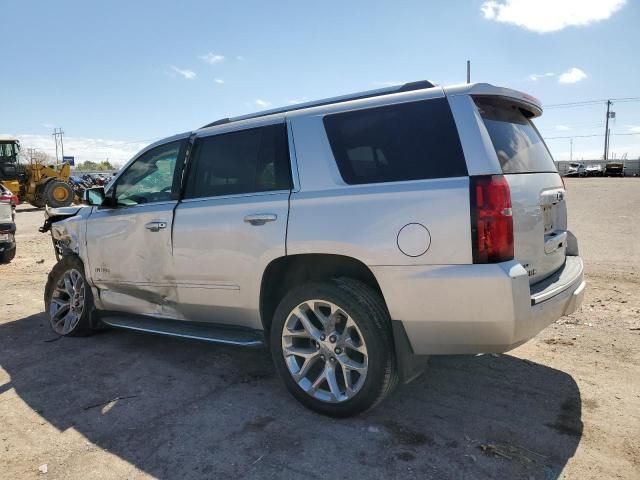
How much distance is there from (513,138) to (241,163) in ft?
6.28

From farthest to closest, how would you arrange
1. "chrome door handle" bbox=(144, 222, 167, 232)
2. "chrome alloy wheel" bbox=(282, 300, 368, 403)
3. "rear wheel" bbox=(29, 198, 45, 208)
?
"rear wheel" bbox=(29, 198, 45, 208)
"chrome door handle" bbox=(144, 222, 167, 232)
"chrome alloy wheel" bbox=(282, 300, 368, 403)

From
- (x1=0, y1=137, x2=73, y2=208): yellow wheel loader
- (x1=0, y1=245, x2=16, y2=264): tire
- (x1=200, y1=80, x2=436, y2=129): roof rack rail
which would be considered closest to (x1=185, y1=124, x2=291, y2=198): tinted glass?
(x1=200, y1=80, x2=436, y2=129): roof rack rail

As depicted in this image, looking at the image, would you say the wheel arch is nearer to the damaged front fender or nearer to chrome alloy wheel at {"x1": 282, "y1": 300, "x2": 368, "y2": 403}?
chrome alloy wheel at {"x1": 282, "y1": 300, "x2": 368, "y2": 403}

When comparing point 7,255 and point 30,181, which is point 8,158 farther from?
point 7,255

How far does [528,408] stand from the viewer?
334cm

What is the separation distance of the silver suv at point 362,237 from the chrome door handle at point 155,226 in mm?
15

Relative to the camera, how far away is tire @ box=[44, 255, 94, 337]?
503 centimetres

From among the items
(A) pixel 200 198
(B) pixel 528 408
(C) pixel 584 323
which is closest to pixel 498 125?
(B) pixel 528 408

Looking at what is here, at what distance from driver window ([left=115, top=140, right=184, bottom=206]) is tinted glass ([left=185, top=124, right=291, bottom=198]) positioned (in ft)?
0.93

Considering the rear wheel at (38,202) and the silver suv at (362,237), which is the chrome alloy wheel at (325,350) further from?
the rear wheel at (38,202)

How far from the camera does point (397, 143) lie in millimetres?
3113

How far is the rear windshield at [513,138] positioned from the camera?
3047 mm

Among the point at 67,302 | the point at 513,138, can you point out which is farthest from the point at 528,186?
the point at 67,302

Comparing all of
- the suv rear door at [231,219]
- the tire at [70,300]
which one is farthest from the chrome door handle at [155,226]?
the tire at [70,300]
